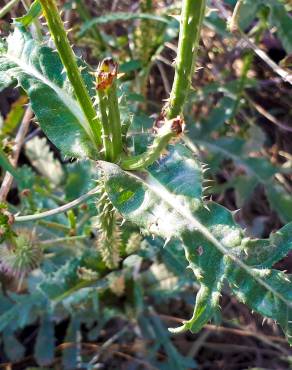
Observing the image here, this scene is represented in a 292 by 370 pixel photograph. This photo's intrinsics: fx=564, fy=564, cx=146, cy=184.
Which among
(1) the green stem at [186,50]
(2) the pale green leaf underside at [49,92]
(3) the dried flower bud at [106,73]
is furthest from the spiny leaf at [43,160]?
(3) the dried flower bud at [106,73]

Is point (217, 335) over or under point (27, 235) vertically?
under

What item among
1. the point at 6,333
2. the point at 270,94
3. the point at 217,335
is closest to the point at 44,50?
the point at 6,333

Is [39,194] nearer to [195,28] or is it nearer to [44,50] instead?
[44,50]

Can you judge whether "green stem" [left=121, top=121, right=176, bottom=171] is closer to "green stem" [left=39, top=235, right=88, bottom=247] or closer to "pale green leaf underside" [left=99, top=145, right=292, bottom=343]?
"pale green leaf underside" [left=99, top=145, right=292, bottom=343]

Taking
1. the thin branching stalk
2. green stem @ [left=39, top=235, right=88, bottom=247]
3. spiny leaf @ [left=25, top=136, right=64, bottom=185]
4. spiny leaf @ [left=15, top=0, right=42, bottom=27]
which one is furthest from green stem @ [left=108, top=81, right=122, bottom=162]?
spiny leaf @ [left=25, top=136, right=64, bottom=185]

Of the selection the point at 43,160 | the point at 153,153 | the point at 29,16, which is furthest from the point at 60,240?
the point at 153,153

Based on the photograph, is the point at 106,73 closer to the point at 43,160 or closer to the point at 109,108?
A: the point at 109,108
